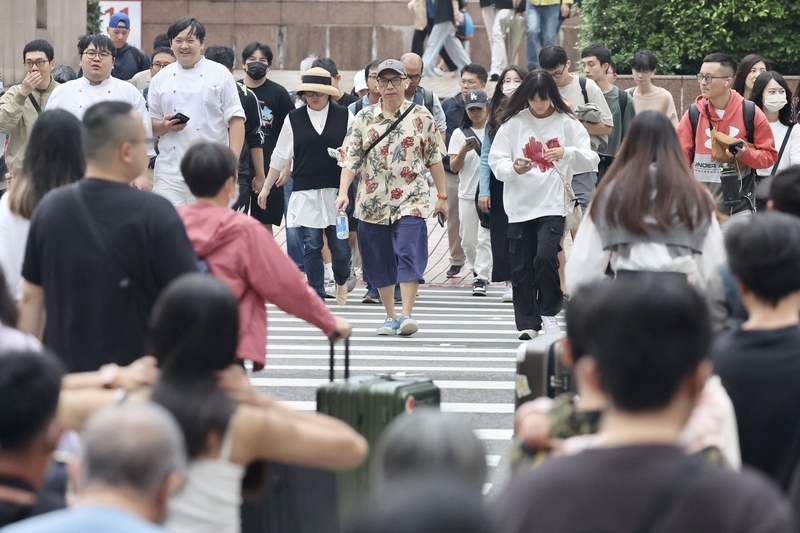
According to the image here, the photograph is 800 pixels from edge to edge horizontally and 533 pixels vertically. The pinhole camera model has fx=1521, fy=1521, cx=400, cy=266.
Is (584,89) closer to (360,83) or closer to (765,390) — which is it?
(360,83)

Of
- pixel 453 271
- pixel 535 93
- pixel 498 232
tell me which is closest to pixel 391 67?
pixel 535 93

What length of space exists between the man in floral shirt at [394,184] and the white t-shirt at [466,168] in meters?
2.91

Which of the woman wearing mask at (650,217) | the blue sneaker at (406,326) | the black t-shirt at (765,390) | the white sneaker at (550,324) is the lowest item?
the blue sneaker at (406,326)

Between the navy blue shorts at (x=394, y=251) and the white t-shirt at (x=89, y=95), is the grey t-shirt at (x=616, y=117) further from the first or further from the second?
the white t-shirt at (x=89, y=95)

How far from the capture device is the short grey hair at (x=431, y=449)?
116 inches

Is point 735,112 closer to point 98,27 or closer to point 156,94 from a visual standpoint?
point 156,94

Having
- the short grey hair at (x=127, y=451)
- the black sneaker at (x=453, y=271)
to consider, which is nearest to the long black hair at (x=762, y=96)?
the black sneaker at (x=453, y=271)

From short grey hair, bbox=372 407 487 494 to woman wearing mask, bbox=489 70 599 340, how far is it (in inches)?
285

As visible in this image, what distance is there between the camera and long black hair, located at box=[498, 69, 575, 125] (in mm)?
10289

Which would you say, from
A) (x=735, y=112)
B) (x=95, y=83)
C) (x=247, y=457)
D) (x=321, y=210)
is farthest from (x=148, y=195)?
(x=321, y=210)

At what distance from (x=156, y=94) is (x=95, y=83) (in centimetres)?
68

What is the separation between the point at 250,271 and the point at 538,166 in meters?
5.19

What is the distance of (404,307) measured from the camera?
1150cm

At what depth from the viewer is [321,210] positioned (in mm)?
13078
